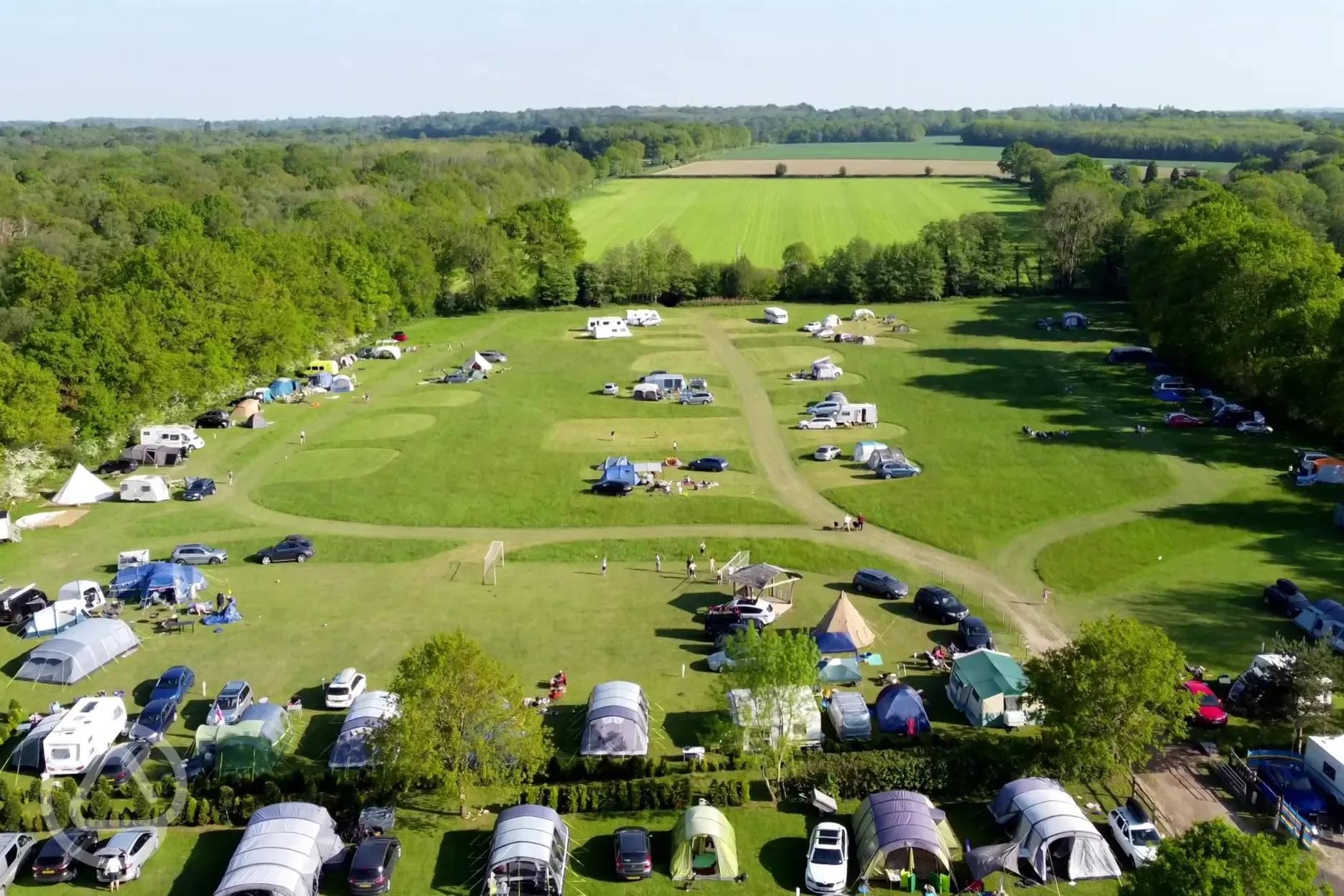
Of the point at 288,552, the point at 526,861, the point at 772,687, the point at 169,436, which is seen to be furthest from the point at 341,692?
the point at 169,436

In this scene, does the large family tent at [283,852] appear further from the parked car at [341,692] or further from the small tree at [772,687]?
the small tree at [772,687]

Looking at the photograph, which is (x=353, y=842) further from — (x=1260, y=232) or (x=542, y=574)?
(x=1260, y=232)

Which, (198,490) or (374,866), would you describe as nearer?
(374,866)

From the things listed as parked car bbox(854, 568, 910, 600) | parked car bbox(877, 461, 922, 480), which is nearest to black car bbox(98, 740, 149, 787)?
parked car bbox(854, 568, 910, 600)

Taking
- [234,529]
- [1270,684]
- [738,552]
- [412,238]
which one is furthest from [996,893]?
[412,238]

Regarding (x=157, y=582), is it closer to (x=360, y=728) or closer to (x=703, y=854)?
(x=360, y=728)

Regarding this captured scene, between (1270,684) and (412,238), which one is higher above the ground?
(412,238)
